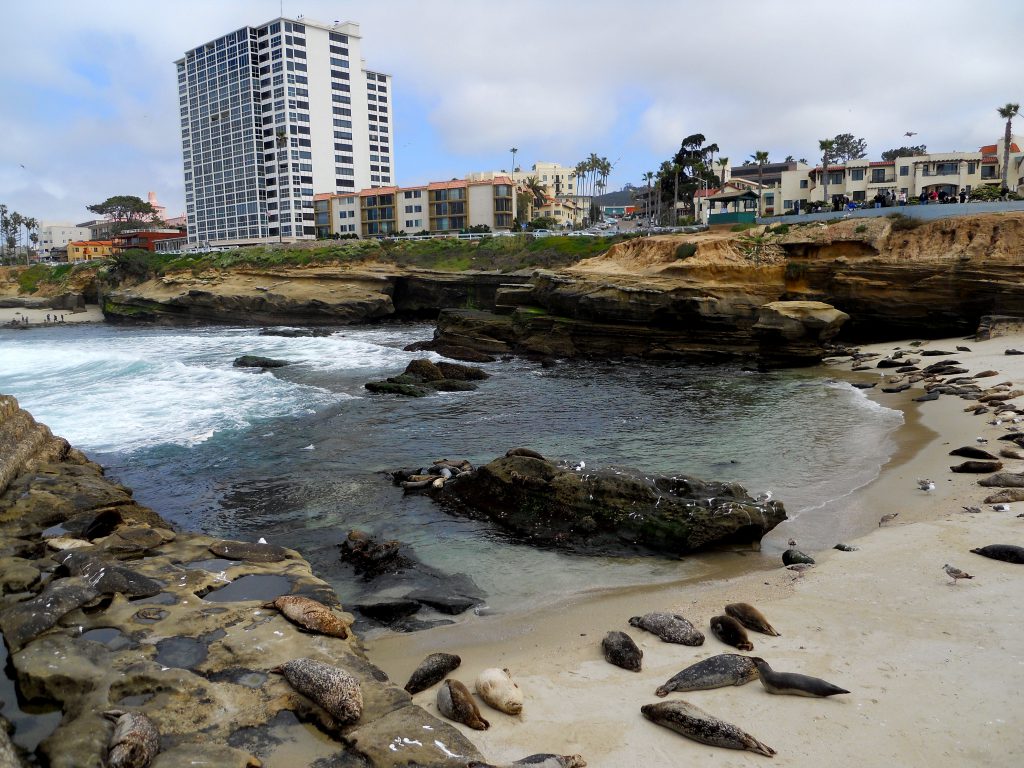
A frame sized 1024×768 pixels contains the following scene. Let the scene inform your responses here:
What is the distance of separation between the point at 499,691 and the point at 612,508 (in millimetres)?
5064

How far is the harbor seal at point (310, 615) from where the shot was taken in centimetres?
656

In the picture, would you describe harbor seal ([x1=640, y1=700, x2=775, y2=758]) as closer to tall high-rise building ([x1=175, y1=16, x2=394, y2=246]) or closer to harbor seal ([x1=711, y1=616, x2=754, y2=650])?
harbor seal ([x1=711, y1=616, x2=754, y2=650])

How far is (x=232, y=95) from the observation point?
96.6 meters

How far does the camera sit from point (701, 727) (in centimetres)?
500

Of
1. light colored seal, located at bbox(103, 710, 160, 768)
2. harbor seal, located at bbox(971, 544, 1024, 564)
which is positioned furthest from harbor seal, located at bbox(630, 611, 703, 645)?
light colored seal, located at bbox(103, 710, 160, 768)

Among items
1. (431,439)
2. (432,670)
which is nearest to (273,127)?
(431,439)

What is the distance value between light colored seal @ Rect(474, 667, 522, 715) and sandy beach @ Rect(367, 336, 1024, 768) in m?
0.08

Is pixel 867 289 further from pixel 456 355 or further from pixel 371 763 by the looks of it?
pixel 371 763

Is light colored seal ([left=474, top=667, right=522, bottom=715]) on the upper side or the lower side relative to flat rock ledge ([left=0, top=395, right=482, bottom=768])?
lower

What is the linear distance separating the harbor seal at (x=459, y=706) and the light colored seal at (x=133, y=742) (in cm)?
214

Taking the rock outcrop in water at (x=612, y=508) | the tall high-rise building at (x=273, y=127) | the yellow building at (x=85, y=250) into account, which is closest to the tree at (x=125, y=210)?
the yellow building at (x=85, y=250)

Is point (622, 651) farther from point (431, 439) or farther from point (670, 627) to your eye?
point (431, 439)

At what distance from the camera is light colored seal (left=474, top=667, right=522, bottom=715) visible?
5582 mm

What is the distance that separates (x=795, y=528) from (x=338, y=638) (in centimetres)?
721
